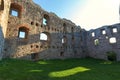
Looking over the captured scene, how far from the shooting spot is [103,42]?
22891 millimetres

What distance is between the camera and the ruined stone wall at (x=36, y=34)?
49.5 feet

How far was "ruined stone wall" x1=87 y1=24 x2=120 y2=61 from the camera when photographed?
71.7ft

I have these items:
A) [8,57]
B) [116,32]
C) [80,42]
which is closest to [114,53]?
[116,32]

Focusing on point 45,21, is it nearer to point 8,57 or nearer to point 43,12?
point 43,12

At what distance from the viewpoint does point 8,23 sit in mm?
15031

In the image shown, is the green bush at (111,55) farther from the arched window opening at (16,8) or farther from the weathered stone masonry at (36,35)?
the arched window opening at (16,8)

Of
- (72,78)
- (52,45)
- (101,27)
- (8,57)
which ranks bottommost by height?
(72,78)

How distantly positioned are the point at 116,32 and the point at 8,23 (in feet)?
51.0

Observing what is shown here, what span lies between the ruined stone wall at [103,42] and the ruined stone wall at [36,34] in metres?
3.36

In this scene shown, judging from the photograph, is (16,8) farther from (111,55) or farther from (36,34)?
(111,55)

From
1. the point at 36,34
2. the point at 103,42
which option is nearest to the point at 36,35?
the point at 36,34

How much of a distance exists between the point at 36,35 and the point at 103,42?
1122 centimetres

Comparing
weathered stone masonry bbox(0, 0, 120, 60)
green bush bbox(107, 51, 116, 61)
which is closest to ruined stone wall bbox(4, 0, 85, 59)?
weathered stone masonry bbox(0, 0, 120, 60)

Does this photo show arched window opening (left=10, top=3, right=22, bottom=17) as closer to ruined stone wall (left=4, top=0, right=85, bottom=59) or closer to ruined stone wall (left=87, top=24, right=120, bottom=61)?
ruined stone wall (left=4, top=0, right=85, bottom=59)
